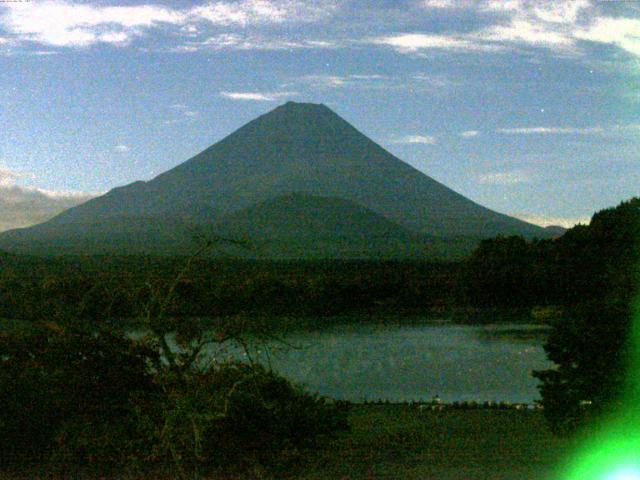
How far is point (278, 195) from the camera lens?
12125 centimetres

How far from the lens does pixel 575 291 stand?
29.3m

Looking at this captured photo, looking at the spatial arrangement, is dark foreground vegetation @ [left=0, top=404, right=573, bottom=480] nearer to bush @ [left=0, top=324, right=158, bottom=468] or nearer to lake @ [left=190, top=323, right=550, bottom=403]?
bush @ [left=0, top=324, right=158, bottom=468]

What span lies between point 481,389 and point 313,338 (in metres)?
8.37

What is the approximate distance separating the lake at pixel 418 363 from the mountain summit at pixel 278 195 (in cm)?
5401

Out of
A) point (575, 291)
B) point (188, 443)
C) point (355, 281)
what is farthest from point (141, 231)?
point (188, 443)

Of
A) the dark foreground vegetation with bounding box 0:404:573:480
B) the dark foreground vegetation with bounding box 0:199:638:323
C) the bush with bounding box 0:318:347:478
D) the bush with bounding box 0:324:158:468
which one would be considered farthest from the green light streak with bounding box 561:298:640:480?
the dark foreground vegetation with bounding box 0:199:638:323

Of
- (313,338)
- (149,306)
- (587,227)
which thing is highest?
(587,227)

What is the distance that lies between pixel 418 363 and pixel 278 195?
10580 centimetres

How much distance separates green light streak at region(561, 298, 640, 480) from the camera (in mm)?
6445

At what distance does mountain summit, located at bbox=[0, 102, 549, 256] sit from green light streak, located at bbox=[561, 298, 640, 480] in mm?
67873

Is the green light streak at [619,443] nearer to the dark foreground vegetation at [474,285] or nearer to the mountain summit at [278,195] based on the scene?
the dark foreground vegetation at [474,285]

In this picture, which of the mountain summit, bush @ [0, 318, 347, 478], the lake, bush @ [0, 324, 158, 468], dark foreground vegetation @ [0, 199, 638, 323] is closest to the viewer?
bush @ [0, 318, 347, 478]

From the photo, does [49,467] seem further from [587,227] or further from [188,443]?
[587,227]

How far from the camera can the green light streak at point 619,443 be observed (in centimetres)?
645
